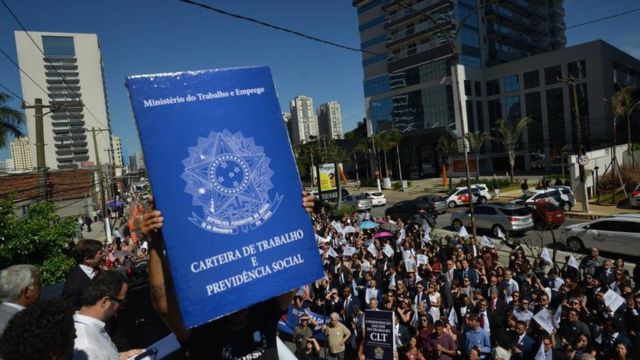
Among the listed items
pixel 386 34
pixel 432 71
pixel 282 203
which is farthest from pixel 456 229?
pixel 386 34

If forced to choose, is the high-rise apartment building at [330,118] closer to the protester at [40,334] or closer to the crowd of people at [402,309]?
the crowd of people at [402,309]

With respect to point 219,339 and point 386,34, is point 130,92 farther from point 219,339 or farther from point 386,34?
point 386,34

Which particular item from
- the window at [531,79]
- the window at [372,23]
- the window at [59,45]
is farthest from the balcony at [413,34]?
the window at [59,45]

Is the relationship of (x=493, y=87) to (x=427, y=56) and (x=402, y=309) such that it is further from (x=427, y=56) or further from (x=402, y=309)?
(x=402, y=309)

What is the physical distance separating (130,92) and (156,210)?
2.20 feet

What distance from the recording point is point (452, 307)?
27.1 feet

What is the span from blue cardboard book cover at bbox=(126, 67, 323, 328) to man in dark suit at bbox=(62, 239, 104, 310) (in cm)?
275

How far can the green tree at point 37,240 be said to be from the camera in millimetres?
8703

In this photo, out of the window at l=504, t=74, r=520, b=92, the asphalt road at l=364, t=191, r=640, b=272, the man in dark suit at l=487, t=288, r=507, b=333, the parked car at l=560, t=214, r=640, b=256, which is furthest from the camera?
the window at l=504, t=74, r=520, b=92

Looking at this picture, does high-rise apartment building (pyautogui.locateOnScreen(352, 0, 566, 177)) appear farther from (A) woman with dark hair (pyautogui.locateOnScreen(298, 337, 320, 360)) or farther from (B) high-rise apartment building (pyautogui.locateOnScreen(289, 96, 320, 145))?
(A) woman with dark hair (pyautogui.locateOnScreen(298, 337, 320, 360))

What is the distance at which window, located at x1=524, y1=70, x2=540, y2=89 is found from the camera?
55281 millimetres

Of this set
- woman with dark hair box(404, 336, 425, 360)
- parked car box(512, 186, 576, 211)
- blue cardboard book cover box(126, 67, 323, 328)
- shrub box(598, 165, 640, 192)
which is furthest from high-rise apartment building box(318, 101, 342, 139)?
blue cardboard book cover box(126, 67, 323, 328)

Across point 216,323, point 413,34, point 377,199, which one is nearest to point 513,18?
point 413,34

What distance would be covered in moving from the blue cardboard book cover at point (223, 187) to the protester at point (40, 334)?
589 mm
